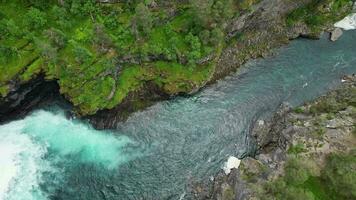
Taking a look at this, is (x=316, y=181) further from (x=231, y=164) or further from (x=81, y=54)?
(x=81, y=54)

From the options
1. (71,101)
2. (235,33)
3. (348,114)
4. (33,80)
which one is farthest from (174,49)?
(348,114)

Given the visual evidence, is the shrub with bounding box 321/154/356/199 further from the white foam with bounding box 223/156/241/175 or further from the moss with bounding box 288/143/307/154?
the white foam with bounding box 223/156/241/175

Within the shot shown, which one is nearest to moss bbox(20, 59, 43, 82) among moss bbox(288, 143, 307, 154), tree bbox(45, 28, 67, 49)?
tree bbox(45, 28, 67, 49)

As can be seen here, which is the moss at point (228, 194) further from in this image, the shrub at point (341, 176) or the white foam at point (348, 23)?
the white foam at point (348, 23)

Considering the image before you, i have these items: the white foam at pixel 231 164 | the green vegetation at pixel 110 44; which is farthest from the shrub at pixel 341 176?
the green vegetation at pixel 110 44

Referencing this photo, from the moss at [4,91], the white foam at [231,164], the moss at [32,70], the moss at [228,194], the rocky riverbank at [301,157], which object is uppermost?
Result: the moss at [32,70]

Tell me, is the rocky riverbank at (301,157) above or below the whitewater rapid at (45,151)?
below

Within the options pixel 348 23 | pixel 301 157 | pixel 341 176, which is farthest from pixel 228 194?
pixel 348 23

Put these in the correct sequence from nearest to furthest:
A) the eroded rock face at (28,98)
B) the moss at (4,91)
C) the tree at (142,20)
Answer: the moss at (4,91), the eroded rock face at (28,98), the tree at (142,20)
